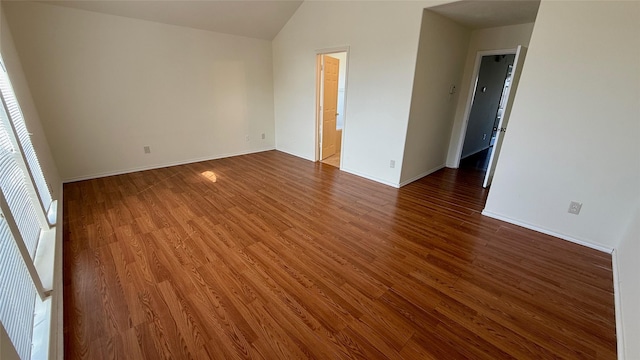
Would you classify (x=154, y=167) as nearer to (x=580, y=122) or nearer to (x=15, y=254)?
(x=15, y=254)

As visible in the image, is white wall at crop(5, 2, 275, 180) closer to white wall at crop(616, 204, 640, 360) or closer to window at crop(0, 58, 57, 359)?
window at crop(0, 58, 57, 359)

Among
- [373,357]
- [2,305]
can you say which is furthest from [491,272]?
[2,305]

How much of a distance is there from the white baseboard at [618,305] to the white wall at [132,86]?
5.44m

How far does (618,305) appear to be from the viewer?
1.83 meters

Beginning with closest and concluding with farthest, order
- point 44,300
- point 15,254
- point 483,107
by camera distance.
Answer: point 15,254
point 44,300
point 483,107

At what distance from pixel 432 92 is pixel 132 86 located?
4.49m

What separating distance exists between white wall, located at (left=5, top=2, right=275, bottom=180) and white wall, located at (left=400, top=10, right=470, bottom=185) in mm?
3200

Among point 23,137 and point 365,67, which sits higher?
point 365,67

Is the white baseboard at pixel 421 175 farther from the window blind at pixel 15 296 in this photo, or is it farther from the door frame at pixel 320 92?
the window blind at pixel 15 296

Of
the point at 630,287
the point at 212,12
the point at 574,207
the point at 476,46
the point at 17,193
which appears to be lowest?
the point at 630,287

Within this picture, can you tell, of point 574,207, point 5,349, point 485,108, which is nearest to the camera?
point 5,349

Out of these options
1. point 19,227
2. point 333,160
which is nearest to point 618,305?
point 19,227

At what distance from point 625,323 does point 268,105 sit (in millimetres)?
5585

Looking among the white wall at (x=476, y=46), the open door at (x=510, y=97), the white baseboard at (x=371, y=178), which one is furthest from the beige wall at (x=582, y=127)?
the white wall at (x=476, y=46)
